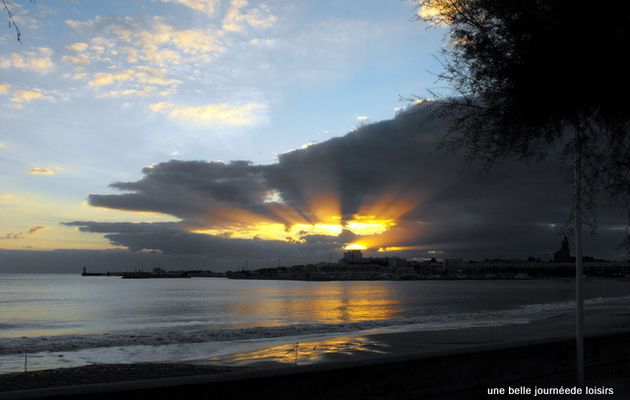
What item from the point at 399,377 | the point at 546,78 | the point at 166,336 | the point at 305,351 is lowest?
the point at 166,336

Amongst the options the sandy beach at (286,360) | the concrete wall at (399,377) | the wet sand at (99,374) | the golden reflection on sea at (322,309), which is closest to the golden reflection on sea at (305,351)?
the sandy beach at (286,360)

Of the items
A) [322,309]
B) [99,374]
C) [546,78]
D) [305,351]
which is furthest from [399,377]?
[322,309]

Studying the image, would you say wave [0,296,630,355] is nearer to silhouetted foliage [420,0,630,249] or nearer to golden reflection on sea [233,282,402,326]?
golden reflection on sea [233,282,402,326]

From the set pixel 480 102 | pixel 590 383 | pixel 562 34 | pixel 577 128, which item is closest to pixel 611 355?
pixel 590 383

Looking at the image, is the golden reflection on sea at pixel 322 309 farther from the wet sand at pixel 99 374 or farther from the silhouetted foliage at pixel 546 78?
the silhouetted foliage at pixel 546 78

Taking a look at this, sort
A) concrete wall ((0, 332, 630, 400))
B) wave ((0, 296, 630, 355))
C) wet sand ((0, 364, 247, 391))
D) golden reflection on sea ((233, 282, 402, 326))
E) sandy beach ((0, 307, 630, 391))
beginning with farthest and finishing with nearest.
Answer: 1. golden reflection on sea ((233, 282, 402, 326))
2. wave ((0, 296, 630, 355))
3. wet sand ((0, 364, 247, 391))
4. sandy beach ((0, 307, 630, 391))
5. concrete wall ((0, 332, 630, 400))

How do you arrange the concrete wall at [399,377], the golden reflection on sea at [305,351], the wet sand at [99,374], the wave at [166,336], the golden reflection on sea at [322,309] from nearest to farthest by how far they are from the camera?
the concrete wall at [399,377]
the wet sand at [99,374]
the golden reflection on sea at [305,351]
the wave at [166,336]
the golden reflection on sea at [322,309]

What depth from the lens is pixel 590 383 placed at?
825cm

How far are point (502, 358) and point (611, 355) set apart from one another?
2.70 meters

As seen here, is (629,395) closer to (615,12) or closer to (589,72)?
(589,72)

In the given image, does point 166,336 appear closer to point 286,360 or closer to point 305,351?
point 305,351

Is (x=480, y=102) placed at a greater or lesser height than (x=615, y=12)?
lesser

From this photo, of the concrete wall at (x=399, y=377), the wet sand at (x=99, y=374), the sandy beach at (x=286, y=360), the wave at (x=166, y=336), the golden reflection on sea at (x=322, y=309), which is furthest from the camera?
the golden reflection on sea at (x=322, y=309)

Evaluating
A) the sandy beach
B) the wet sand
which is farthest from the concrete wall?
the wet sand
